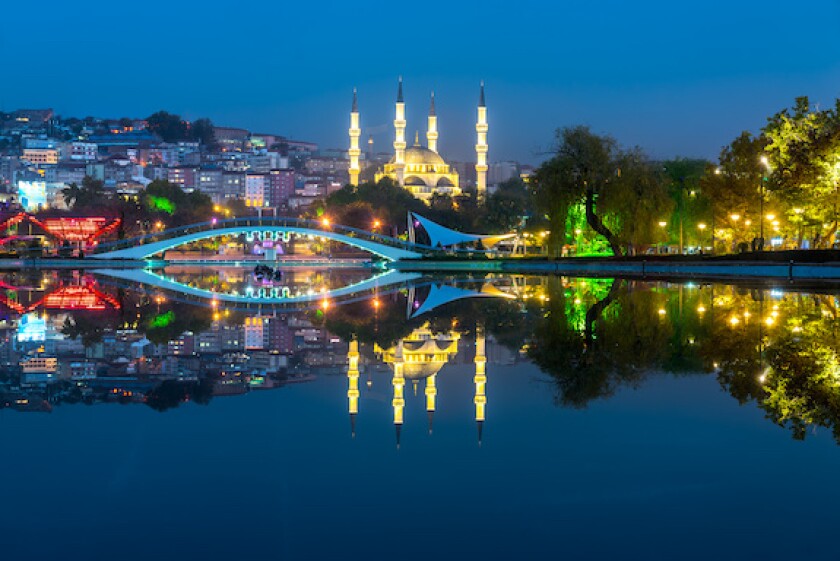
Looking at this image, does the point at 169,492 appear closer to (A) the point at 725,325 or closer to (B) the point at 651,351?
(B) the point at 651,351

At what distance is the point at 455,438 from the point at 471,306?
1580 centimetres

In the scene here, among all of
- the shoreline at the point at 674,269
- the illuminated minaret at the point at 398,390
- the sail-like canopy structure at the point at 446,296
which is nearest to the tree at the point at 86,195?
the shoreline at the point at 674,269

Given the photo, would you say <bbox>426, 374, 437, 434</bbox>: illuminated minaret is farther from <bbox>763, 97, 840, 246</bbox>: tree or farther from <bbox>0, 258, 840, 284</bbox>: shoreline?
<bbox>763, 97, 840, 246</bbox>: tree

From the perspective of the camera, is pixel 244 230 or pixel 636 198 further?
pixel 244 230

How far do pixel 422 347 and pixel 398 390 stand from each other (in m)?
4.31

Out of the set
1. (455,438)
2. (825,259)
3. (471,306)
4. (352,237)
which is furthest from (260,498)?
(352,237)

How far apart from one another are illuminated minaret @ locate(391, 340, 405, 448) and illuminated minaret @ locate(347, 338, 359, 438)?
11.4 inches

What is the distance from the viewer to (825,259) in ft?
114

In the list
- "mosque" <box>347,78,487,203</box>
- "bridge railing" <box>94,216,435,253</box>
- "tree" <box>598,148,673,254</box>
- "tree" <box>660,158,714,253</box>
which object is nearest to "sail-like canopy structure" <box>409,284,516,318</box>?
"tree" <box>598,148,673,254</box>

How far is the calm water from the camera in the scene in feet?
16.0

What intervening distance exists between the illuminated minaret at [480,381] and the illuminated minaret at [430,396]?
32 centimetres

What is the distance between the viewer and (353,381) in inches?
406

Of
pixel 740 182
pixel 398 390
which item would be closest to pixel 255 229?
pixel 740 182

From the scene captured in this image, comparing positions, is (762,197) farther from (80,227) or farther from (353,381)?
(80,227)
